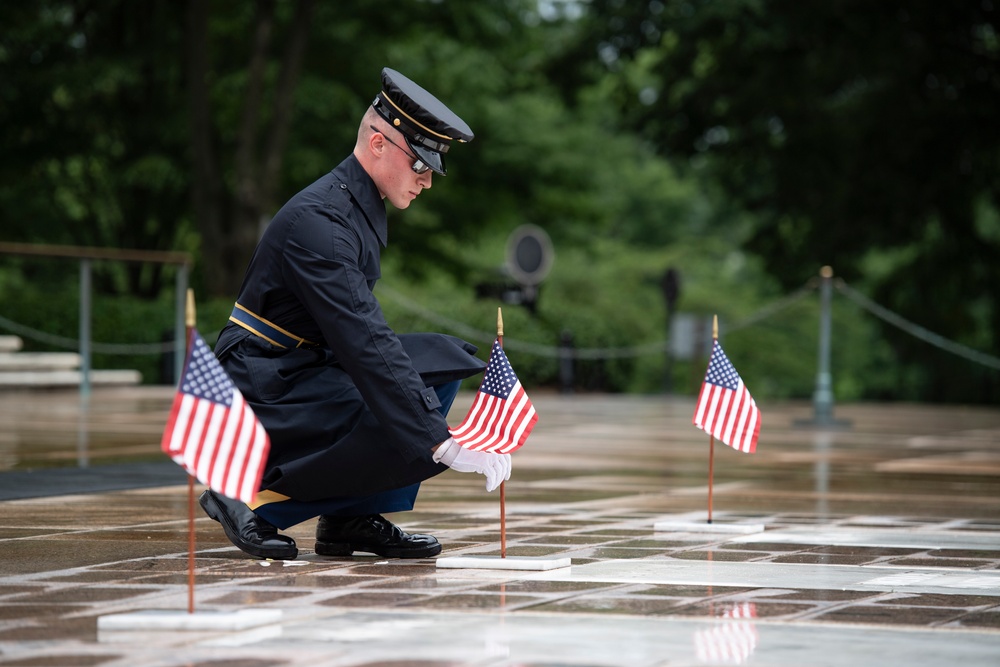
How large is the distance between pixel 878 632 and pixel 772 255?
83.7ft

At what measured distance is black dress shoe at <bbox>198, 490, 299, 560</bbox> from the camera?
5980mm

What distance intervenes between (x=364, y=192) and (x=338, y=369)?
2.10 feet

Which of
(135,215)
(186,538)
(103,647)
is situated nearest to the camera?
(103,647)

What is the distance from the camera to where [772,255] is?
97.5 feet

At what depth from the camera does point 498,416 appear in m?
5.91

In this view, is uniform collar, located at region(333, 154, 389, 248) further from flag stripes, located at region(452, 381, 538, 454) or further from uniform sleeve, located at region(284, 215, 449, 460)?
flag stripes, located at region(452, 381, 538, 454)

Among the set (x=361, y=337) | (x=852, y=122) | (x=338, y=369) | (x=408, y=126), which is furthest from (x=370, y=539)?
(x=852, y=122)

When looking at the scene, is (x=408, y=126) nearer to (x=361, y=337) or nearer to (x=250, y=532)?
(x=361, y=337)

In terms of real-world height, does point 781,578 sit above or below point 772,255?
below

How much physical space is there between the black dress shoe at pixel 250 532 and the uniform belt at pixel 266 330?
0.59 m

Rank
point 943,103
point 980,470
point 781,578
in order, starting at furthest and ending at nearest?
point 943,103
point 980,470
point 781,578

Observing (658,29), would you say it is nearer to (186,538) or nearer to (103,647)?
(186,538)

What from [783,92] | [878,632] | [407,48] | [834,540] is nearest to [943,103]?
[783,92]

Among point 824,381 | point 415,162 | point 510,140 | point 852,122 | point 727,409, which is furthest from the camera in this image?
point 510,140
